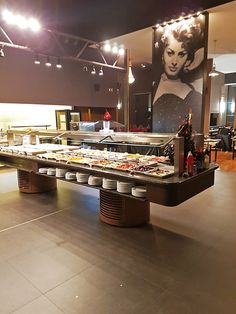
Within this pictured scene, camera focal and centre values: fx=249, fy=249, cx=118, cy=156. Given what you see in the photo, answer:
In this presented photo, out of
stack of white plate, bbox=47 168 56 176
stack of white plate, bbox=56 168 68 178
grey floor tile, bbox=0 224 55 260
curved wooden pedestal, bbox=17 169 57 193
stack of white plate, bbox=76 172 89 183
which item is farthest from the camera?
curved wooden pedestal, bbox=17 169 57 193

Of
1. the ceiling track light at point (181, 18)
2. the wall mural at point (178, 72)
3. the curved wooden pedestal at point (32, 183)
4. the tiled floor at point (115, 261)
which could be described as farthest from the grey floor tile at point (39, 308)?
the ceiling track light at point (181, 18)

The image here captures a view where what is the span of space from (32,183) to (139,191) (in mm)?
2683

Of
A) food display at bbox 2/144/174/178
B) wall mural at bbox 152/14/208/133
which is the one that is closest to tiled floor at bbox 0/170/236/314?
food display at bbox 2/144/174/178

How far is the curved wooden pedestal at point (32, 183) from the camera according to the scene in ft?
14.6

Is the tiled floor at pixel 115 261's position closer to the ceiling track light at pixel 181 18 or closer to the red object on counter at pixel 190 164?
the red object on counter at pixel 190 164

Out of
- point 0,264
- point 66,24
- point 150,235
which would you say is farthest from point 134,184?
point 66,24

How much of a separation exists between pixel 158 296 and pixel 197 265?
604 mm

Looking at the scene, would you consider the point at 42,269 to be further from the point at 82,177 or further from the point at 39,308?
the point at 82,177

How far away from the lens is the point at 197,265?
2.32 m

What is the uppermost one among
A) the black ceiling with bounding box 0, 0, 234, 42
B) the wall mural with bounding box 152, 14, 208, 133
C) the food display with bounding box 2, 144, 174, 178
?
the black ceiling with bounding box 0, 0, 234, 42

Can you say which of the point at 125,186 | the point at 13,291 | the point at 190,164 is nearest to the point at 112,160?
the point at 125,186

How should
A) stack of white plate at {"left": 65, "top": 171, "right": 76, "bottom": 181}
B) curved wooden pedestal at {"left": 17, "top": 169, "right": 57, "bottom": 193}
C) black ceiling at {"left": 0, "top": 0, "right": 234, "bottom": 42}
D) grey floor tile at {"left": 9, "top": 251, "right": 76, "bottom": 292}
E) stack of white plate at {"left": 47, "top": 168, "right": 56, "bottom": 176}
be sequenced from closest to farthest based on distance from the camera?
grey floor tile at {"left": 9, "top": 251, "right": 76, "bottom": 292} → stack of white plate at {"left": 65, "top": 171, "right": 76, "bottom": 181} → stack of white plate at {"left": 47, "top": 168, "right": 56, "bottom": 176} → curved wooden pedestal at {"left": 17, "top": 169, "right": 57, "bottom": 193} → black ceiling at {"left": 0, "top": 0, "right": 234, "bottom": 42}

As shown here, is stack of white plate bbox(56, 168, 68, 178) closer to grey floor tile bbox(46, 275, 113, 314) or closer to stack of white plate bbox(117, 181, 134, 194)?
stack of white plate bbox(117, 181, 134, 194)

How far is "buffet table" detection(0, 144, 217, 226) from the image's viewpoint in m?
2.18
